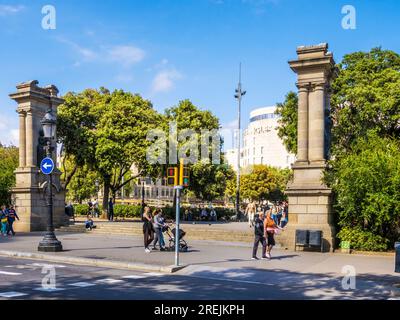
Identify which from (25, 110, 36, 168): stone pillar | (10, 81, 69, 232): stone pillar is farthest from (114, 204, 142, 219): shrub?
(25, 110, 36, 168): stone pillar

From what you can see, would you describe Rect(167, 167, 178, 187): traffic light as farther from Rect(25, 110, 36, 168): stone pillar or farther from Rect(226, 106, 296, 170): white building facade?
Rect(226, 106, 296, 170): white building facade

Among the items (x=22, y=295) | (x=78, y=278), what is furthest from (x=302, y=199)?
(x=22, y=295)

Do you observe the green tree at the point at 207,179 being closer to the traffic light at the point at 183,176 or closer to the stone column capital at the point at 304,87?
the stone column capital at the point at 304,87

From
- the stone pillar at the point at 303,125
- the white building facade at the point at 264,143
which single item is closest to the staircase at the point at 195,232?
Answer: the stone pillar at the point at 303,125

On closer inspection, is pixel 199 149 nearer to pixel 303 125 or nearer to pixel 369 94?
pixel 369 94

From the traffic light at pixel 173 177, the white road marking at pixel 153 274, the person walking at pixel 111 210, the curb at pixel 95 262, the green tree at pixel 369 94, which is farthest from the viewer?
the person walking at pixel 111 210

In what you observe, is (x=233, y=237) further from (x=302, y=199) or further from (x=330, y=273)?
(x=330, y=273)

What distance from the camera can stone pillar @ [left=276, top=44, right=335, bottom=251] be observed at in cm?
2080

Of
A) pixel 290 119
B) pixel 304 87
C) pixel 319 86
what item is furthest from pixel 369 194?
pixel 290 119

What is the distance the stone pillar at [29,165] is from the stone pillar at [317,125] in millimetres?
15595

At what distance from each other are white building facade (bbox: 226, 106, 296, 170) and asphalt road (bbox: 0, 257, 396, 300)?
367 feet

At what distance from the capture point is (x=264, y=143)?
136 metres

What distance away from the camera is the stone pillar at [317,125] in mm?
21391

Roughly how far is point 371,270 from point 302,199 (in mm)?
6559
